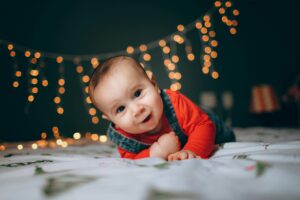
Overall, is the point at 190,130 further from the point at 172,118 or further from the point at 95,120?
the point at 95,120

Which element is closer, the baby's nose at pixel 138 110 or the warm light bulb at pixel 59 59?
the baby's nose at pixel 138 110

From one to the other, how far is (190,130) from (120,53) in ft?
7.21

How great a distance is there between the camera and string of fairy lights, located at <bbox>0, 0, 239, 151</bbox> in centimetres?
287

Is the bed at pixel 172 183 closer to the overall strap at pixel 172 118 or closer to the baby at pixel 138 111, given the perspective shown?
the baby at pixel 138 111

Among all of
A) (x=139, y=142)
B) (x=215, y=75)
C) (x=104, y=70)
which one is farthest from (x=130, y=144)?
(x=215, y=75)

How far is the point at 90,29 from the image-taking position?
10.3 ft

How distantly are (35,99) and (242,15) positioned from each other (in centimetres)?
246

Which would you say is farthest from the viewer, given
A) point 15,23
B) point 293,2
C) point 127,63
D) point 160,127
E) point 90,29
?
point 293,2

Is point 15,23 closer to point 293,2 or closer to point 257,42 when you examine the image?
point 257,42

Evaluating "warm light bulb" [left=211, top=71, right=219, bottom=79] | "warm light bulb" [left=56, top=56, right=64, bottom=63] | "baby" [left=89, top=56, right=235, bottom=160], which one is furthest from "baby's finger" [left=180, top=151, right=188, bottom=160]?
"warm light bulb" [left=211, top=71, right=219, bottom=79]

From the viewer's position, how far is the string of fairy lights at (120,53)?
113 inches

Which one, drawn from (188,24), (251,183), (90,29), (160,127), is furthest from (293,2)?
(251,183)

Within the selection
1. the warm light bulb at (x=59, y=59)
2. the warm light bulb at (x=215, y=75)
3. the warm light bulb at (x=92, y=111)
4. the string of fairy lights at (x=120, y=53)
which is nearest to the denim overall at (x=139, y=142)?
the string of fairy lights at (x=120, y=53)

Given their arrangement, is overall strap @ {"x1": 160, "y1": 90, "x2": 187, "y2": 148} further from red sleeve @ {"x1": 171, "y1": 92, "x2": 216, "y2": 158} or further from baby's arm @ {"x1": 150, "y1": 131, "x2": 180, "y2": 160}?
baby's arm @ {"x1": 150, "y1": 131, "x2": 180, "y2": 160}
